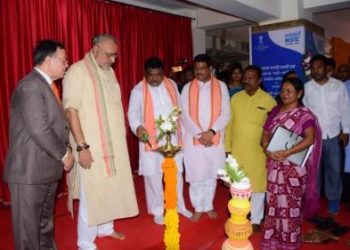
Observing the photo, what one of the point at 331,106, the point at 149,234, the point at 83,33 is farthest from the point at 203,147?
the point at 83,33

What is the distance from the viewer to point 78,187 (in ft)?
8.93

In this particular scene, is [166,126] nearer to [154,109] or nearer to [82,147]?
[82,147]

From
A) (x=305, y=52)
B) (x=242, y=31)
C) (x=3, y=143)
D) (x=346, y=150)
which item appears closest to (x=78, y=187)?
(x=3, y=143)

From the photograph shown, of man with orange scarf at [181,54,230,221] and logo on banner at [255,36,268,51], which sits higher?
logo on banner at [255,36,268,51]

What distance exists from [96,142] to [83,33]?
9.65 ft

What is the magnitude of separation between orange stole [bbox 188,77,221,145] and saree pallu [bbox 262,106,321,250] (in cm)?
67

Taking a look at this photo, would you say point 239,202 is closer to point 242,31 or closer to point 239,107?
point 239,107

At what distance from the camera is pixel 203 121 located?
350 cm

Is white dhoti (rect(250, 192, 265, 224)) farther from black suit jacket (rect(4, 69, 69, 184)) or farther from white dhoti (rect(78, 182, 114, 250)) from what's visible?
black suit jacket (rect(4, 69, 69, 184))

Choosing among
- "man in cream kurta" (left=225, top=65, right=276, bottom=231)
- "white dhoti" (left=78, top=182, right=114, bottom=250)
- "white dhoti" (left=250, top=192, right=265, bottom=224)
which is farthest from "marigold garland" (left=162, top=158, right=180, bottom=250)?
"white dhoti" (left=250, top=192, right=265, bottom=224)

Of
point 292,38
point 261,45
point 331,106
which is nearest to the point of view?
point 331,106

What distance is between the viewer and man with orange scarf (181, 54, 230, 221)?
346 centimetres

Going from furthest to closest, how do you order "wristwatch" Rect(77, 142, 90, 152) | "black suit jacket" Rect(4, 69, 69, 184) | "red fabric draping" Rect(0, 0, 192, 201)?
"red fabric draping" Rect(0, 0, 192, 201), "wristwatch" Rect(77, 142, 90, 152), "black suit jacket" Rect(4, 69, 69, 184)

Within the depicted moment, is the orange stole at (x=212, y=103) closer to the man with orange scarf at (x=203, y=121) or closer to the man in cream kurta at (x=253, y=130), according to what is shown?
the man with orange scarf at (x=203, y=121)
